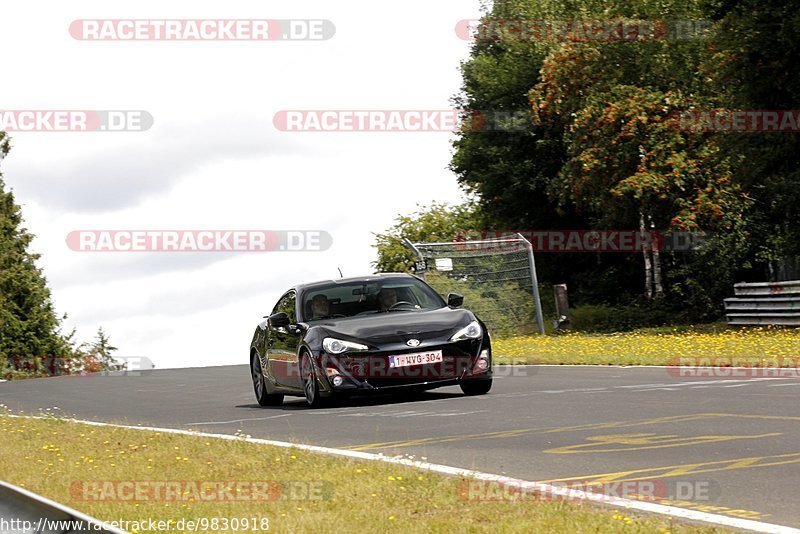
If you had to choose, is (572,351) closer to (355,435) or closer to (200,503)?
(355,435)

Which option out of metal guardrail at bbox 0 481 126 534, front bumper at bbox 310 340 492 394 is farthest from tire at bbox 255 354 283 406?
metal guardrail at bbox 0 481 126 534

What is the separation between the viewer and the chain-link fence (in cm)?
3584

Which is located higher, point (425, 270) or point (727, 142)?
point (727, 142)

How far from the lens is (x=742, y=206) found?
139 feet

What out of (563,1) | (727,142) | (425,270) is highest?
(563,1)

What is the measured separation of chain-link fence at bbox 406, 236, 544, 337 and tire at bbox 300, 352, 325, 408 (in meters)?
19.5

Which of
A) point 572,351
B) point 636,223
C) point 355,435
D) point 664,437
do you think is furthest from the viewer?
point 636,223

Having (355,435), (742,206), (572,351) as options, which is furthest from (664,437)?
(742,206)

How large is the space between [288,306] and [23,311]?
6227cm

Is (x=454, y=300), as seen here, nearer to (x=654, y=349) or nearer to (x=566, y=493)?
(x=566, y=493)

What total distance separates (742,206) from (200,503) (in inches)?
1440

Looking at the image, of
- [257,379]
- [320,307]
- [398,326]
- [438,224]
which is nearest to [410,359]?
[398,326]

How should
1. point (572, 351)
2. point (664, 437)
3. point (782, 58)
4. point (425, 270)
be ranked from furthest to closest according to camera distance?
point (425, 270)
point (782, 58)
point (572, 351)
point (664, 437)

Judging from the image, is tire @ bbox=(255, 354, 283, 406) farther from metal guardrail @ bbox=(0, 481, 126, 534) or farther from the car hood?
metal guardrail @ bbox=(0, 481, 126, 534)
